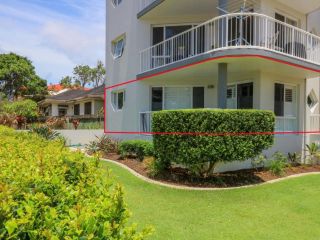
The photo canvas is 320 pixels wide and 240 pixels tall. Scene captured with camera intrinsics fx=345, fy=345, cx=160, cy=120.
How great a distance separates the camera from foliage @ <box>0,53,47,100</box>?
46.9 metres

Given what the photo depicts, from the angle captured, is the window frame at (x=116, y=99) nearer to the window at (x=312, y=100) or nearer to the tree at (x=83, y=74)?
the window at (x=312, y=100)

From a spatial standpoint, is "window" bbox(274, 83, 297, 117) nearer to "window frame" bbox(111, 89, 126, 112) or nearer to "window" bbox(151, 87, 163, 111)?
"window" bbox(151, 87, 163, 111)

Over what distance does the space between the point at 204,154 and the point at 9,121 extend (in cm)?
2548

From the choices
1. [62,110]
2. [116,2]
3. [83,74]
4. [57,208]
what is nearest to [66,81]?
[83,74]

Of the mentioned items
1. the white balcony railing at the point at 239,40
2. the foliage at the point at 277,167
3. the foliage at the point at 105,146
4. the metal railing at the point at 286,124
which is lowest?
the foliage at the point at 277,167

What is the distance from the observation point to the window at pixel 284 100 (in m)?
14.9

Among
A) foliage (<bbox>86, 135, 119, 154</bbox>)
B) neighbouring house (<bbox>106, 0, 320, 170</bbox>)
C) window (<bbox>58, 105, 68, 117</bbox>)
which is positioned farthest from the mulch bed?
window (<bbox>58, 105, 68, 117</bbox>)

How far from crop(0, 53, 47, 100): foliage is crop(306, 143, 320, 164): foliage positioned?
131ft

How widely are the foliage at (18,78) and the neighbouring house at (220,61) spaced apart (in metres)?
31.9

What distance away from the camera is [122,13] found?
19.0 m

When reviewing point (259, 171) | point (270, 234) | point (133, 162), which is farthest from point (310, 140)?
point (270, 234)

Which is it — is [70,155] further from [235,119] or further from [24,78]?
[24,78]

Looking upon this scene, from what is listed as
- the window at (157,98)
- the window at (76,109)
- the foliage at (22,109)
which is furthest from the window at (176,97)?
the foliage at (22,109)

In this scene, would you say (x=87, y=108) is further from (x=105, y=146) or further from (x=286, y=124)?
(x=286, y=124)
